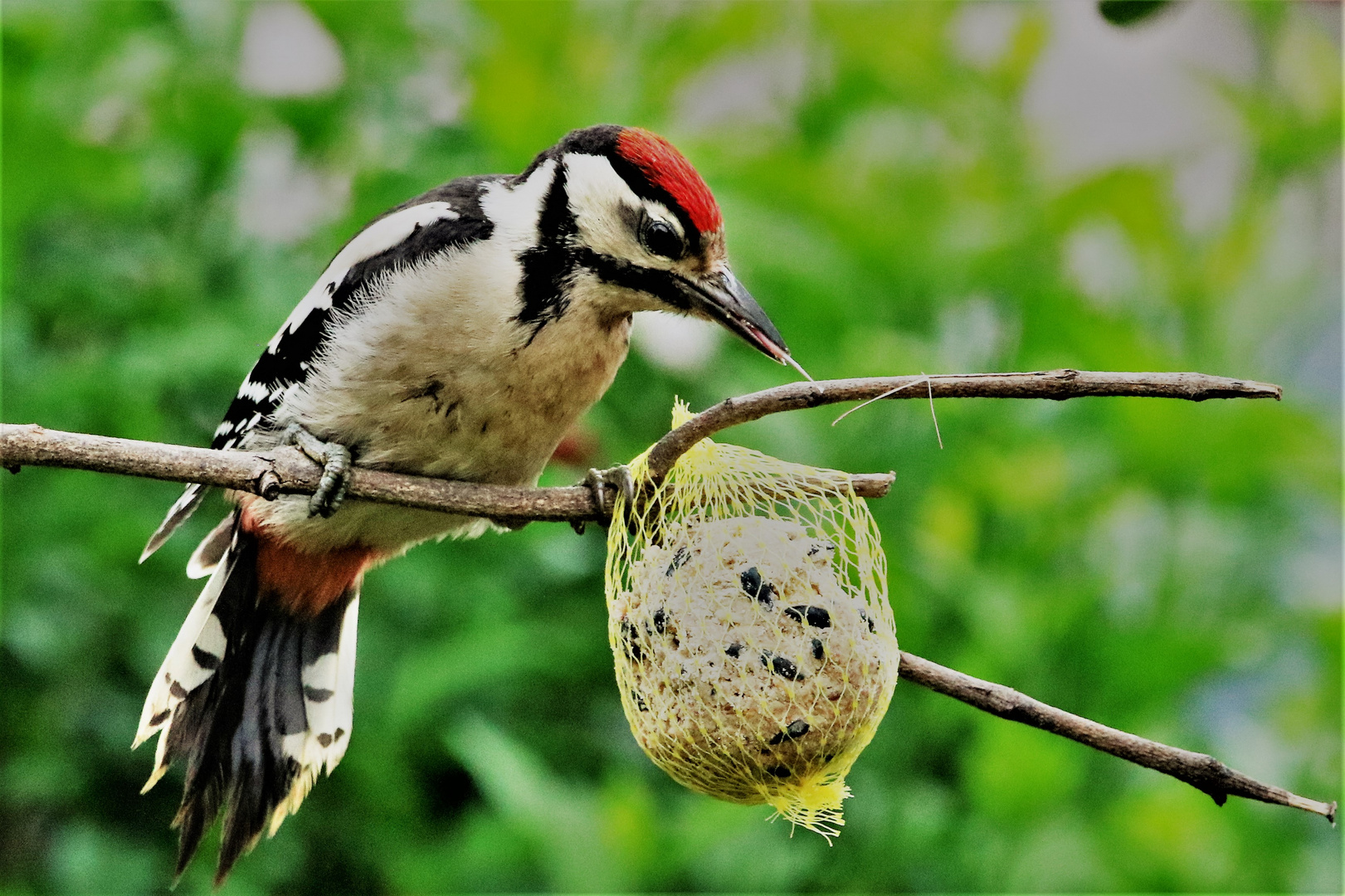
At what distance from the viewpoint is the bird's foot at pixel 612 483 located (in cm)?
208

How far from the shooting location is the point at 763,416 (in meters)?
1.60

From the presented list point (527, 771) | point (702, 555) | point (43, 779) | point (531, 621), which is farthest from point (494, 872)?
point (702, 555)

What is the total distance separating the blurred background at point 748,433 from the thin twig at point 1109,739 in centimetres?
125

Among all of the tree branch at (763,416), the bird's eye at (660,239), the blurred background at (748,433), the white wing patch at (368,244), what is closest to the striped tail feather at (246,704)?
the blurred background at (748,433)

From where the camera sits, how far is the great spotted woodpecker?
232cm

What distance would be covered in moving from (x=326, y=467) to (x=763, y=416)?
1.06 m

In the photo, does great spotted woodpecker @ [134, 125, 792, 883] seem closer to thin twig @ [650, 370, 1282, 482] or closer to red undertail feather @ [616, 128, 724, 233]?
red undertail feather @ [616, 128, 724, 233]

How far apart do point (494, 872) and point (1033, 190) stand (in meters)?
2.49

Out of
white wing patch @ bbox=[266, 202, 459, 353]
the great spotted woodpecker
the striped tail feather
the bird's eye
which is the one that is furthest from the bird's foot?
the striped tail feather

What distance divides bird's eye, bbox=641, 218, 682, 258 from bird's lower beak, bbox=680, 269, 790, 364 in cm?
6

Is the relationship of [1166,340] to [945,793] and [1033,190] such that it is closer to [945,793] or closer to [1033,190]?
[1033,190]

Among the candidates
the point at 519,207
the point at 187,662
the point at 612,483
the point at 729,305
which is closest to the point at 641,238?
the point at 729,305

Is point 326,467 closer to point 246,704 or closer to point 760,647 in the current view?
point 246,704

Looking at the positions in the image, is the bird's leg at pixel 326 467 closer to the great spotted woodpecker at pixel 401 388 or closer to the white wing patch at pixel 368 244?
the great spotted woodpecker at pixel 401 388
